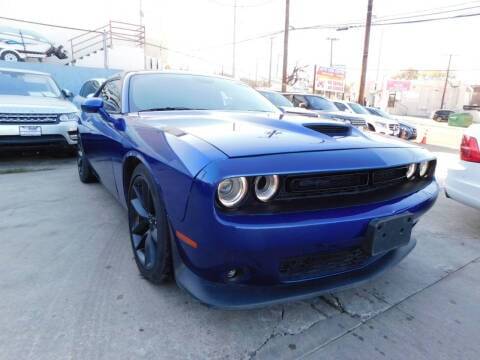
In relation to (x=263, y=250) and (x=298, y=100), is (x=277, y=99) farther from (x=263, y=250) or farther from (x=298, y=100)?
(x=263, y=250)

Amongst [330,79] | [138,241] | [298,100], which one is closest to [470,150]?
[138,241]

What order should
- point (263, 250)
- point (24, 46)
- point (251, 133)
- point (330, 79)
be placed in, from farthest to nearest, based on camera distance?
point (330, 79) < point (24, 46) < point (251, 133) < point (263, 250)

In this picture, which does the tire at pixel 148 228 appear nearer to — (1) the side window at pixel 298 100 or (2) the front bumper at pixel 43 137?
(2) the front bumper at pixel 43 137

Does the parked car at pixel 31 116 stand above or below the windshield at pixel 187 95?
below

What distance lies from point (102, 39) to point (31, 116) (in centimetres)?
1385

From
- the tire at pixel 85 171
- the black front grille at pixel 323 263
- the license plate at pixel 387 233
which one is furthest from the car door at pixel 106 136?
the license plate at pixel 387 233

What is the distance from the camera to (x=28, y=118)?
5.34 meters

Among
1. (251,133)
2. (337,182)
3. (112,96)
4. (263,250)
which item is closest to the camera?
(263,250)

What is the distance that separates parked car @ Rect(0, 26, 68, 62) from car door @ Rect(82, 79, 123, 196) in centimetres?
1262

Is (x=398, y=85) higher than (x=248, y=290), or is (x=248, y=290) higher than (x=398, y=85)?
(x=398, y=85)

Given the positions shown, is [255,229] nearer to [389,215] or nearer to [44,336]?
[389,215]

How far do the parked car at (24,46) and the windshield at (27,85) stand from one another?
8.62 m

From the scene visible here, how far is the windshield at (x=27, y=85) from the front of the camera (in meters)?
6.29

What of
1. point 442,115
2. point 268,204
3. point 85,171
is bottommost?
point 85,171
